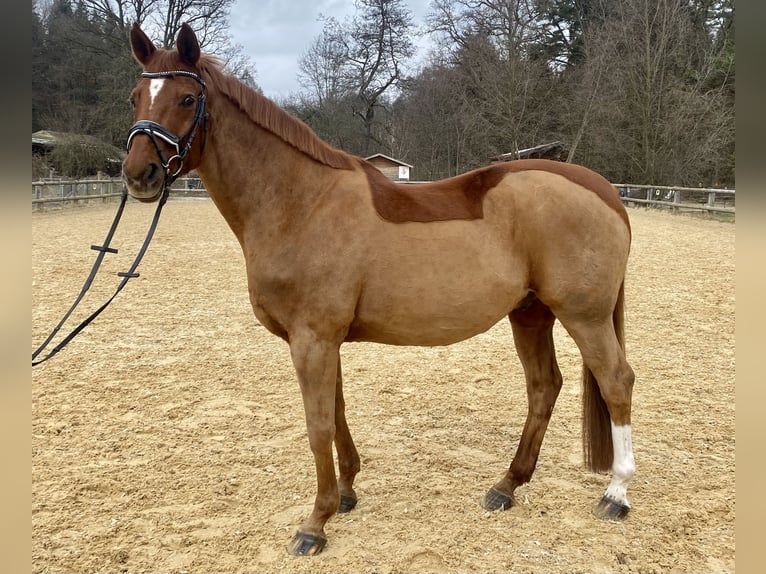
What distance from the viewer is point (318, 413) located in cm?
236

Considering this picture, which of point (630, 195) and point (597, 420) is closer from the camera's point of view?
point (597, 420)

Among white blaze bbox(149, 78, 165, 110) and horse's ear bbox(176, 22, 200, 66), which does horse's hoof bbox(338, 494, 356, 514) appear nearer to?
white blaze bbox(149, 78, 165, 110)

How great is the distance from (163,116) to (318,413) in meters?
1.51

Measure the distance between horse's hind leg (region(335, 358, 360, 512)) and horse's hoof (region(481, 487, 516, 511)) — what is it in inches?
A: 28.8

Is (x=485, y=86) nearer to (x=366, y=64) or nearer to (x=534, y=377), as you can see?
(x=366, y=64)

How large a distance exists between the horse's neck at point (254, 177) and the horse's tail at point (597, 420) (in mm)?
1805

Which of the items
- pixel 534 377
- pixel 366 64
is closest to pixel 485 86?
pixel 366 64

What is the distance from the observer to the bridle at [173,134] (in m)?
2.06

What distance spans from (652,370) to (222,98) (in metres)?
4.32

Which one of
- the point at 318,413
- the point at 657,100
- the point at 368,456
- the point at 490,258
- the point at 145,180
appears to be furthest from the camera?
the point at 657,100

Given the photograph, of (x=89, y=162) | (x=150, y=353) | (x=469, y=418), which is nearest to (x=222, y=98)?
(x=469, y=418)

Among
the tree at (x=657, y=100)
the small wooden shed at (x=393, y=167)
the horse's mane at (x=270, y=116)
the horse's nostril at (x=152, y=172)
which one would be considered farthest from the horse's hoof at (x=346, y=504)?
the small wooden shed at (x=393, y=167)

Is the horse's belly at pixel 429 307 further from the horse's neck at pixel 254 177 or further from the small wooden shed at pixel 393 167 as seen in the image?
the small wooden shed at pixel 393 167

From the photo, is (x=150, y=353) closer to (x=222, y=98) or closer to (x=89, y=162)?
(x=222, y=98)
